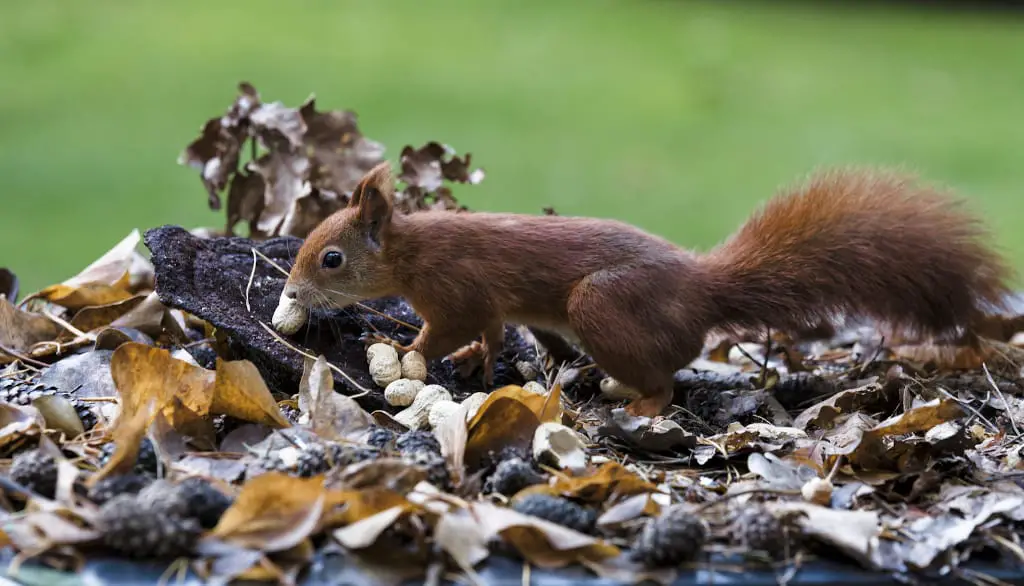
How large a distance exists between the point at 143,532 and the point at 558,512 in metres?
0.35

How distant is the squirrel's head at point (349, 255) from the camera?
4.59 ft

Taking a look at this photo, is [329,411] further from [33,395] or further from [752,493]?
[752,493]

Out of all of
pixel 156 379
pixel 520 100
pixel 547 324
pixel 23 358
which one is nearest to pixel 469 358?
pixel 547 324

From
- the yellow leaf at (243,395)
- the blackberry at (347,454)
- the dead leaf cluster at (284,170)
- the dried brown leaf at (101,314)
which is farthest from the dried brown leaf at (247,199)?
the blackberry at (347,454)

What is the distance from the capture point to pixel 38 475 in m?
1.02

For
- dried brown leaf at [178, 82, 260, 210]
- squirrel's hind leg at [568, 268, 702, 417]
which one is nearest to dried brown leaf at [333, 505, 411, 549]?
squirrel's hind leg at [568, 268, 702, 417]

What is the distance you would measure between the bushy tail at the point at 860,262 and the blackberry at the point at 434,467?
51 cm

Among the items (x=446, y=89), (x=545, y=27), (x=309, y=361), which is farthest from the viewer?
(x=545, y=27)

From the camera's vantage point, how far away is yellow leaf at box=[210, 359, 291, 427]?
1.13 metres

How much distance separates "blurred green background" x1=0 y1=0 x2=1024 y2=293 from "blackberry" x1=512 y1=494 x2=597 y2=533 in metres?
2.55

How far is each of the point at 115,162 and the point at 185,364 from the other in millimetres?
2736

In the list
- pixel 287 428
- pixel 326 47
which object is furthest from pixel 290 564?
pixel 326 47

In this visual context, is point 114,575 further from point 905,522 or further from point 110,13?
point 110,13

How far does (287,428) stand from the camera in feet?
3.77
